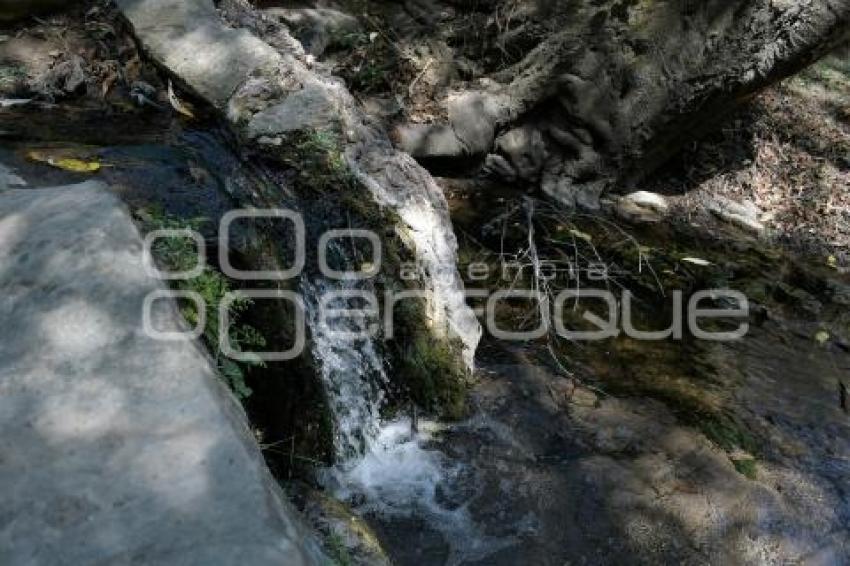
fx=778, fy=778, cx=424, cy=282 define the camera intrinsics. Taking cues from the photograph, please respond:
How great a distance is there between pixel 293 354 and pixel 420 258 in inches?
41.8

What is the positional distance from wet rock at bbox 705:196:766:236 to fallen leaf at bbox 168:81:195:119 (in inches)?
201

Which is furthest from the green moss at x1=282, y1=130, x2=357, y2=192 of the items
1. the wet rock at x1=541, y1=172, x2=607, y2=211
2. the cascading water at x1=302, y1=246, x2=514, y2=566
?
the wet rock at x1=541, y1=172, x2=607, y2=211

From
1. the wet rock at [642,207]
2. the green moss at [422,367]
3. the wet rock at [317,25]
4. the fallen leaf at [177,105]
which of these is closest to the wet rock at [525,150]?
the wet rock at [642,207]

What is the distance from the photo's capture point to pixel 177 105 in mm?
5824

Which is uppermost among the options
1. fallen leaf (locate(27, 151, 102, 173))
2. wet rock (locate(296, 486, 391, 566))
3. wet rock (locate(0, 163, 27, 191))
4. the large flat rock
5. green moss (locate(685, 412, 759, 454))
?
the large flat rock

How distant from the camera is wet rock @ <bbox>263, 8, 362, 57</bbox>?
7.67 metres

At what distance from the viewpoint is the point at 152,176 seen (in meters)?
4.80

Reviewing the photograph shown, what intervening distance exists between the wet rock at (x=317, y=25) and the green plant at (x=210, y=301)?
4.40 m

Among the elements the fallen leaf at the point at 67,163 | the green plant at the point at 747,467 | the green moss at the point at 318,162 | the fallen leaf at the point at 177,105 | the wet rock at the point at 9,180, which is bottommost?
the green plant at the point at 747,467

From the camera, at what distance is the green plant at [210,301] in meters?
3.26

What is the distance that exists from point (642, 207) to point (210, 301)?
5.45 m

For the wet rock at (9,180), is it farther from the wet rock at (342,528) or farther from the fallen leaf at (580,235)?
the fallen leaf at (580,235)

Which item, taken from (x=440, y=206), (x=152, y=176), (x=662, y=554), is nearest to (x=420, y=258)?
(x=440, y=206)

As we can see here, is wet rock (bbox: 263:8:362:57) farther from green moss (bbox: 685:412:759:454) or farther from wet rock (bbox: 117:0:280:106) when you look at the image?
green moss (bbox: 685:412:759:454)
